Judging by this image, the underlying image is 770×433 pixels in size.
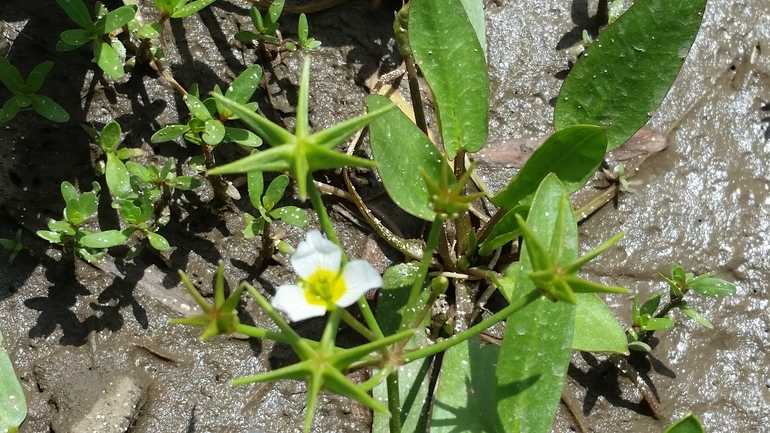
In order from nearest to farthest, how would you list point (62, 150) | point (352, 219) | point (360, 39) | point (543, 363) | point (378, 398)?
point (543, 363) < point (378, 398) < point (62, 150) < point (352, 219) < point (360, 39)

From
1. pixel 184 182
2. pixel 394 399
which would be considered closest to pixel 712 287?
pixel 394 399

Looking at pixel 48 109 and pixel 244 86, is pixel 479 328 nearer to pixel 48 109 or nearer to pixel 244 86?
pixel 244 86

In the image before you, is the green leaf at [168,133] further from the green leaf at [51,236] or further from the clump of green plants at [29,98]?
the green leaf at [51,236]

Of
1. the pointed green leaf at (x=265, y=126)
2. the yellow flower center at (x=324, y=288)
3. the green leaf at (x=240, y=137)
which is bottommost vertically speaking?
the yellow flower center at (x=324, y=288)

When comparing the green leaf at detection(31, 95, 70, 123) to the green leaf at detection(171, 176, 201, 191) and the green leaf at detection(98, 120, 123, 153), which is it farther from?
the green leaf at detection(171, 176, 201, 191)

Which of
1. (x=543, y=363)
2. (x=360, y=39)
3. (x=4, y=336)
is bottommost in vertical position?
(x=4, y=336)

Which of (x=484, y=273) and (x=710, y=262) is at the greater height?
(x=710, y=262)

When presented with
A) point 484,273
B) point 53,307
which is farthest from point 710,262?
point 53,307

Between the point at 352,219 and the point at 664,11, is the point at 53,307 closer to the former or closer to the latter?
the point at 352,219

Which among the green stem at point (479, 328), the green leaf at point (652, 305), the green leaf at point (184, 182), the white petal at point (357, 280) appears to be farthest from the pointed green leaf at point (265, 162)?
the green leaf at point (652, 305)
